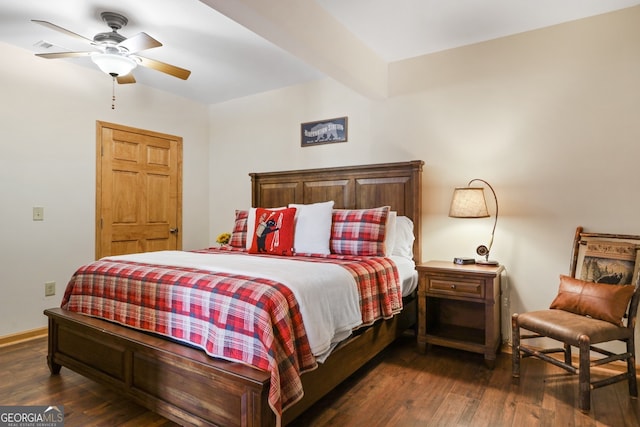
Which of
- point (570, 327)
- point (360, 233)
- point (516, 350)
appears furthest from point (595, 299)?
point (360, 233)

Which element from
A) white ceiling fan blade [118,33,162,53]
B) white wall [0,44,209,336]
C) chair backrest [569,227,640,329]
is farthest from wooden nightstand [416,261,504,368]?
white wall [0,44,209,336]

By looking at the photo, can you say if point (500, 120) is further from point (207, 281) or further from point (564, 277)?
point (207, 281)

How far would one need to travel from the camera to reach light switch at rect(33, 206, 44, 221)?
127 inches

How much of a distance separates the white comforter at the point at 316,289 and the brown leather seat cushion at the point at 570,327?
43.0 inches

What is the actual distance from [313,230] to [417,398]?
1372mm

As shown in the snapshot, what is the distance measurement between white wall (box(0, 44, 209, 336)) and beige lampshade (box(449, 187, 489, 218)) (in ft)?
11.2

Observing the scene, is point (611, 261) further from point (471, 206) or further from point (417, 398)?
point (417, 398)

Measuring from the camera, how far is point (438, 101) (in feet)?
10.6

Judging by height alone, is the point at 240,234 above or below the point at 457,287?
above

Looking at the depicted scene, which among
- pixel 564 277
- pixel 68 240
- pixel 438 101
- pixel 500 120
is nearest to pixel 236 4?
pixel 438 101

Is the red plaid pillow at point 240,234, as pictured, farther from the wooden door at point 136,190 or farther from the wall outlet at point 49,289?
the wall outlet at point 49,289

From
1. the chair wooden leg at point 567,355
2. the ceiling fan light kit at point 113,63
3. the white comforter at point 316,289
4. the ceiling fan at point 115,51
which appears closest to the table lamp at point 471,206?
the chair wooden leg at point 567,355

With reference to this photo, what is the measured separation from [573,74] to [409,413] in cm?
261

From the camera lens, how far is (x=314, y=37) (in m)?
2.45
